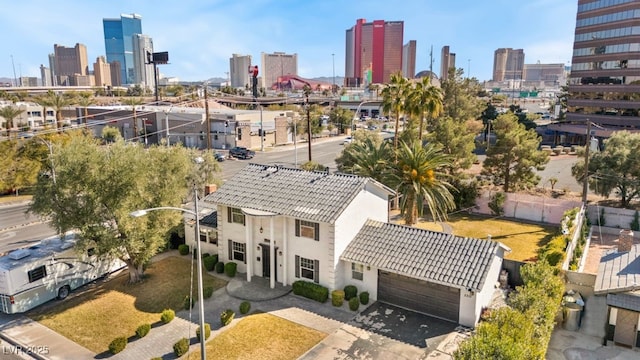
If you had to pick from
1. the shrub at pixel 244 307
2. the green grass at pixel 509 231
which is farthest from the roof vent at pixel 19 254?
the green grass at pixel 509 231

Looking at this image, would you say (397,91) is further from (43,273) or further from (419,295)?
(43,273)

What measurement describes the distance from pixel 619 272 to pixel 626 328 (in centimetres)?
276

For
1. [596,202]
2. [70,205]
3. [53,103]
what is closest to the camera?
[70,205]

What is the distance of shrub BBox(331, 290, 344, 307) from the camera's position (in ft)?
77.6

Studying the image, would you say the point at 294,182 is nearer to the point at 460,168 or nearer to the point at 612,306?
the point at 612,306

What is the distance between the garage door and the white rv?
1634cm

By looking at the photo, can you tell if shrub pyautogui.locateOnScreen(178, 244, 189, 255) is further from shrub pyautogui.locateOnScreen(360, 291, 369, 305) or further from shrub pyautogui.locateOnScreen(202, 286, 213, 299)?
shrub pyautogui.locateOnScreen(360, 291, 369, 305)

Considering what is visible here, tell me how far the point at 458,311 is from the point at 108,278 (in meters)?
20.8

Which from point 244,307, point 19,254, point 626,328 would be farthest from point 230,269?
point 626,328

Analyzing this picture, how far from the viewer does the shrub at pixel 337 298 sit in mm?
23656

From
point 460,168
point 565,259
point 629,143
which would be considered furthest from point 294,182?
point 629,143

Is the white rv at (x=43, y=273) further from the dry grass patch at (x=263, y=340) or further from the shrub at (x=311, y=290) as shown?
the shrub at (x=311, y=290)

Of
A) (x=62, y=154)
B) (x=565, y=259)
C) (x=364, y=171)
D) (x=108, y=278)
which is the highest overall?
(x=62, y=154)

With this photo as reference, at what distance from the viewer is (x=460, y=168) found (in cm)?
4391
